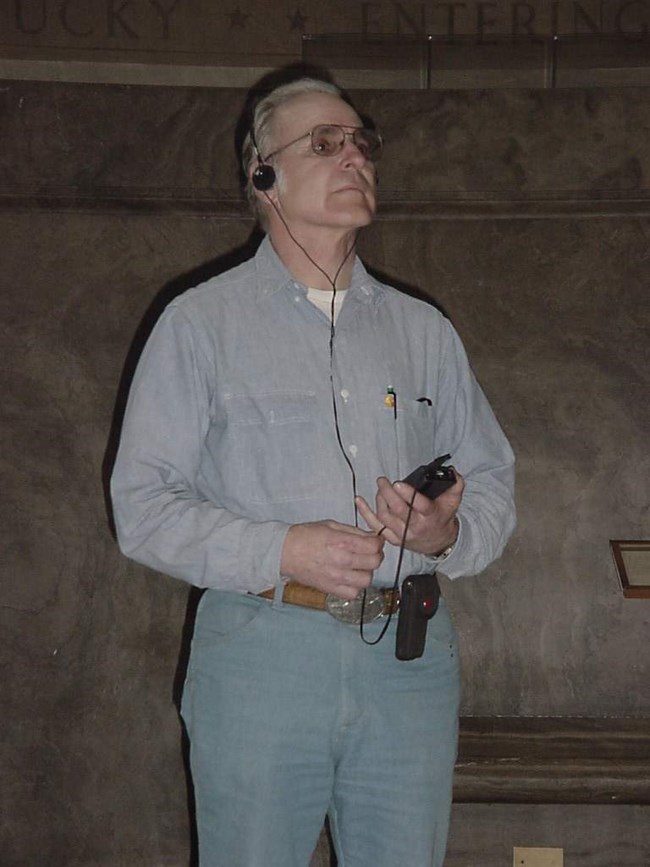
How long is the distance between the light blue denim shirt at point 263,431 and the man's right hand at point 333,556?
0.02 m

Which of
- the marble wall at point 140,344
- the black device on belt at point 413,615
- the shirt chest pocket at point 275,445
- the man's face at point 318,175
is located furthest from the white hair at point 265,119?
the marble wall at point 140,344

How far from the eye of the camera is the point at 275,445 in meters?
1.54

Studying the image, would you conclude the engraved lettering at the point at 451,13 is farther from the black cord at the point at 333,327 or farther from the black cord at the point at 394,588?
the black cord at the point at 394,588

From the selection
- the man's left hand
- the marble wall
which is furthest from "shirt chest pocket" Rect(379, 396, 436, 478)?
the marble wall

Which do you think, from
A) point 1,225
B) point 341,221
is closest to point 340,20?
point 1,225

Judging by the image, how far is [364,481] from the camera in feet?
5.08

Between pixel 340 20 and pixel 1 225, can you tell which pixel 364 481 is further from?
pixel 340 20

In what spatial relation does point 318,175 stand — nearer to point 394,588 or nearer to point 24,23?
point 394,588

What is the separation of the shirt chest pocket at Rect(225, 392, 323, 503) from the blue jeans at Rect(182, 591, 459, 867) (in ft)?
0.52

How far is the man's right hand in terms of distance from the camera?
4.54 ft

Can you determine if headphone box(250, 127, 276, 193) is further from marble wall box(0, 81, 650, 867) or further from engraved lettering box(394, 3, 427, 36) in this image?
engraved lettering box(394, 3, 427, 36)

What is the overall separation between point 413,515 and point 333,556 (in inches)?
5.0

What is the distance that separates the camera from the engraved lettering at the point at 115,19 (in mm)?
3488

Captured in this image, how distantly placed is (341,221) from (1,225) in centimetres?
166
